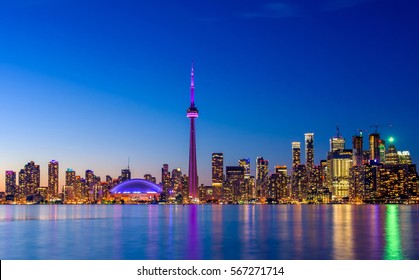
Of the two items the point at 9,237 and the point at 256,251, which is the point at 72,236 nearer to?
the point at 9,237

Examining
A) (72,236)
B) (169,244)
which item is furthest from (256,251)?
(72,236)

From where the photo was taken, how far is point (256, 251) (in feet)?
185
